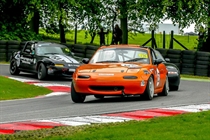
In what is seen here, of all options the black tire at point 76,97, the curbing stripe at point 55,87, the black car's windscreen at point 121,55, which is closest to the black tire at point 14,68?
the curbing stripe at point 55,87

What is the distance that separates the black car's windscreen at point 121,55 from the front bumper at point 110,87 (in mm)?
1304

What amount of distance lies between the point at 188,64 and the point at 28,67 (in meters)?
9.28

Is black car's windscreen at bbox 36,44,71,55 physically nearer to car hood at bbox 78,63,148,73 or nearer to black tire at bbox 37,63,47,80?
black tire at bbox 37,63,47,80

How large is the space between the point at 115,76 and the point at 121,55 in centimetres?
149

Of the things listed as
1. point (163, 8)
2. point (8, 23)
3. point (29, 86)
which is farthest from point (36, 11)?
point (29, 86)

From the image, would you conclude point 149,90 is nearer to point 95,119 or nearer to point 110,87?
point 110,87

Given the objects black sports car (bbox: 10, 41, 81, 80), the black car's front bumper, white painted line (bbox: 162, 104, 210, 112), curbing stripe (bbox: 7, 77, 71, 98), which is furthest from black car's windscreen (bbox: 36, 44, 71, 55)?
white painted line (bbox: 162, 104, 210, 112)

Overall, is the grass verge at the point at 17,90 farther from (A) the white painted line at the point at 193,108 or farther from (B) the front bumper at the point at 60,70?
(A) the white painted line at the point at 193,108

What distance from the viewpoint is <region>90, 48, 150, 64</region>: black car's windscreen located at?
17.6m

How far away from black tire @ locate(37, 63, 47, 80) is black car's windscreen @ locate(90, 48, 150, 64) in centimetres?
831

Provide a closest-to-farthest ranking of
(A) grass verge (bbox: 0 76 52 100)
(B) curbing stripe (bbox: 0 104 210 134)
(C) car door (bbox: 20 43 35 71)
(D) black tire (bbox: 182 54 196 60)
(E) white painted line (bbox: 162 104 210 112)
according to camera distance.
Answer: (B) curbing stripe (bbox: 0 104 210 134) → (E) white painted line (bbox: 162 104 210 112) → (A) grass verge (bbox: 0 76 52 100) → (C) car door (bbox: 20 43 35 71) → (D) black tire (bbox: 182 54 196 60)

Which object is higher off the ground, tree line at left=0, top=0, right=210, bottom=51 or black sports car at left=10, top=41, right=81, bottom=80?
tree line at left=0, top=0, right=210, bottom=51

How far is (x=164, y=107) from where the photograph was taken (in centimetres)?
1487

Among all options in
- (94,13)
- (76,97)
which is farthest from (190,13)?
(76,97)
